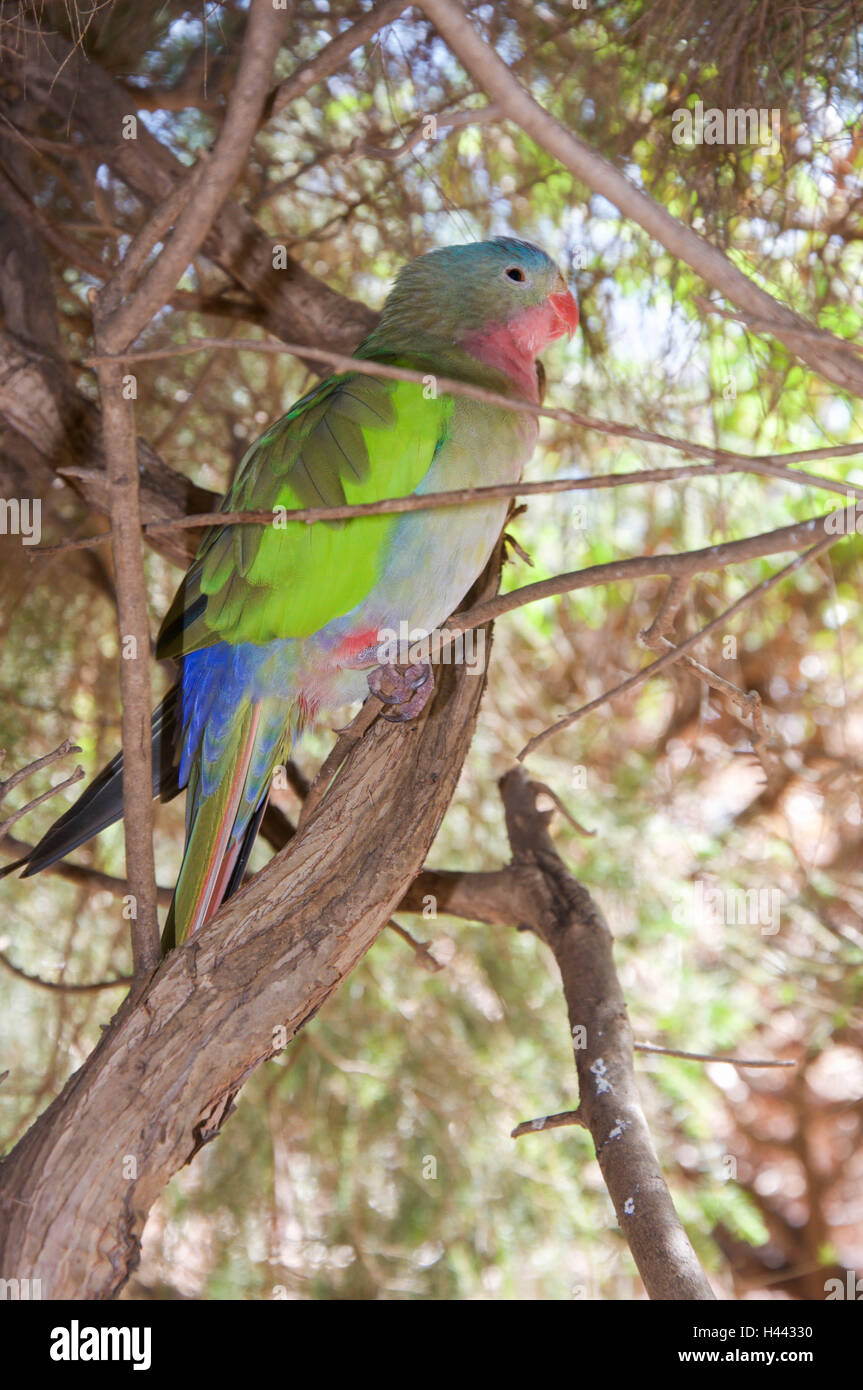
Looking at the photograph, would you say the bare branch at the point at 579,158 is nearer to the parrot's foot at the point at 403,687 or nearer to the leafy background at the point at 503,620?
the parrot's foot at the point at 403,687

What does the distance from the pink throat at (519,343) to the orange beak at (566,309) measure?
1 centimetres

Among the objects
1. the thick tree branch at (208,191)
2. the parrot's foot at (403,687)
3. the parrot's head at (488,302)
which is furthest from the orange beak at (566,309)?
the thick tree branch at (208,191)

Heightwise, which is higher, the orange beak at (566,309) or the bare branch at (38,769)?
the orange beak at (566,309)

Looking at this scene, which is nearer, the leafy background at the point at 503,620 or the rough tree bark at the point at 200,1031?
the rough tree bark at the point at 200,1031

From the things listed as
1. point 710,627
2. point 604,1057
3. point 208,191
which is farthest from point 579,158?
point 604,1057

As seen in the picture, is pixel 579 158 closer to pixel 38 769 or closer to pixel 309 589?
pixel 309 589

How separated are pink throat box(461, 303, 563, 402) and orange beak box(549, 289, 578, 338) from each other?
0.04 feet

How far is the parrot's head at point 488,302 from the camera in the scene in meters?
2.41

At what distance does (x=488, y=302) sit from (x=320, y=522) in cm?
80

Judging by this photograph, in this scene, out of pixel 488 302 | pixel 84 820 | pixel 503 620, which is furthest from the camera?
pixel 503 620

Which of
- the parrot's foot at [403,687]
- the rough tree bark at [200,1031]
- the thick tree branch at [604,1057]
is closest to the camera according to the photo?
the rough tree bark at [200,1031]

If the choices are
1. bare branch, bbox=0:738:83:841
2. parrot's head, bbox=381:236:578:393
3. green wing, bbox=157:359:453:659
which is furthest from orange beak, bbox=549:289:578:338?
bare branch, bbox=0:738:83:841

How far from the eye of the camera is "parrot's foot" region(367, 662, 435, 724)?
7.19 feet

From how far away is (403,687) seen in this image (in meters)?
2.21
